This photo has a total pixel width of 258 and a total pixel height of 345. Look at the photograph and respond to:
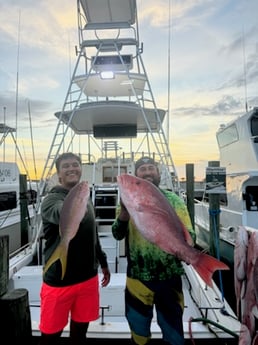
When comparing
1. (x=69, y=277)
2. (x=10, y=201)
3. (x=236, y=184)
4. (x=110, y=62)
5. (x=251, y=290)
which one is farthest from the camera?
(x=10, y=201)

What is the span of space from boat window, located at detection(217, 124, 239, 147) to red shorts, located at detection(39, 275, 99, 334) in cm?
652

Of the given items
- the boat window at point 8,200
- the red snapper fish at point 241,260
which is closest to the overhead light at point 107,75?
the red snapper fish at point 241,260

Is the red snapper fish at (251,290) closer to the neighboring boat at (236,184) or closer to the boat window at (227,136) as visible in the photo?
the neighboring boat at (236,184)

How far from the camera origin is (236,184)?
6234mm

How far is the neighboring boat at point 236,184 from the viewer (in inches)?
228

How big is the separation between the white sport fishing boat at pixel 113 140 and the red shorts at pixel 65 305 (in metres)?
0.69

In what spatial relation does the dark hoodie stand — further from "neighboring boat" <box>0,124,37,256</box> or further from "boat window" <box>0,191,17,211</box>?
"boat window" <box>0,191,17,211</box>

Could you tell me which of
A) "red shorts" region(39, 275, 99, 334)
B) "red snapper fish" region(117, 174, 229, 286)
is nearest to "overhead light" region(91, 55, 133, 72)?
"red shorts" region(39, 275, 99, 334)

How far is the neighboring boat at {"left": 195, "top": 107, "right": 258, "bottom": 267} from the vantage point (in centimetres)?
579

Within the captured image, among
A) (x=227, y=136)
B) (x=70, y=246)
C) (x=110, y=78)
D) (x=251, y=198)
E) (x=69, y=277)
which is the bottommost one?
(x=69, y=277)

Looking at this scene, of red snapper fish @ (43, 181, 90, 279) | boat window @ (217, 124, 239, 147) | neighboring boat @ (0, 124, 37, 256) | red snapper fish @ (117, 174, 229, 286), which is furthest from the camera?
neighboring boat @ (0, 124, 37, 256)

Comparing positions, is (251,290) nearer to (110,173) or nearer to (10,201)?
(110,173)

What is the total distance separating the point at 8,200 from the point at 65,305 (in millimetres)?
8185

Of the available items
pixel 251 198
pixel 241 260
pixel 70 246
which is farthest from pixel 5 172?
pixel 241 260
